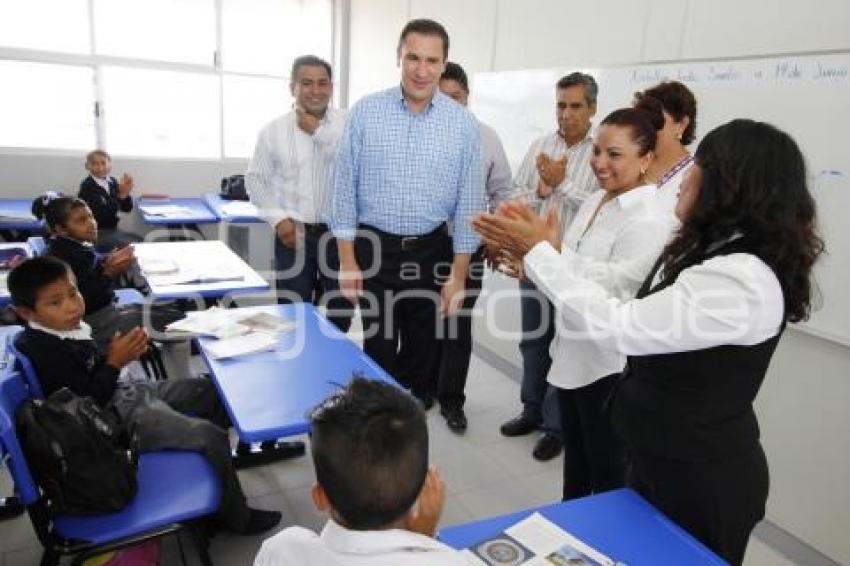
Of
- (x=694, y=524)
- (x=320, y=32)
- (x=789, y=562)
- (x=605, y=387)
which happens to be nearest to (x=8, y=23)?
(x=320, y=32)

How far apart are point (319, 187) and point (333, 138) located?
0.28 m

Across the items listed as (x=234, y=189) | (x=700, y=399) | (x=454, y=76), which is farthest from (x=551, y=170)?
(x=234, y=189)

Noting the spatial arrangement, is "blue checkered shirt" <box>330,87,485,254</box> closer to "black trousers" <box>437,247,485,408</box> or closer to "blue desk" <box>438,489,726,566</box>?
"black trousers" <box>437,247,485,408</box>

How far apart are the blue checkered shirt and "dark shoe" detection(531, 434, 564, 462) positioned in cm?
120

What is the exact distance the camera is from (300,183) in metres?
3.31

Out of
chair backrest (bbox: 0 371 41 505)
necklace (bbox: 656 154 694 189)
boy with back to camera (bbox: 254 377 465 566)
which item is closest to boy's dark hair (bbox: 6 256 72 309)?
chair backrest (bbox: 0 371 41 505)

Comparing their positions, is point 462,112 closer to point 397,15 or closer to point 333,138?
point 333,138

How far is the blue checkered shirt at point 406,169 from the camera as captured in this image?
223 cm

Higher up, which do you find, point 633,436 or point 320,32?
point 320,32

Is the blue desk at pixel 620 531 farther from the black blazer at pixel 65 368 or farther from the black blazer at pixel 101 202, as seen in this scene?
the black blazer at pixel 101 202

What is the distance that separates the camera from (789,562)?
2363mm

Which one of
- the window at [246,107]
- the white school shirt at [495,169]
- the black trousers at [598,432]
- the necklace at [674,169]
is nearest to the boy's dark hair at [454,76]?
the white school shirt at [495,169]

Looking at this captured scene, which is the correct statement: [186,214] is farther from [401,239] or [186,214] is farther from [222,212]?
[401,239]

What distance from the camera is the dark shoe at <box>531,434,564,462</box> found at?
2.96 m
